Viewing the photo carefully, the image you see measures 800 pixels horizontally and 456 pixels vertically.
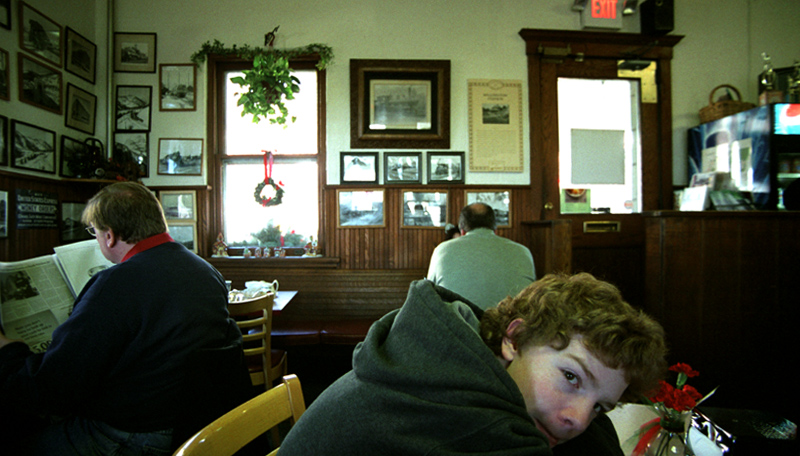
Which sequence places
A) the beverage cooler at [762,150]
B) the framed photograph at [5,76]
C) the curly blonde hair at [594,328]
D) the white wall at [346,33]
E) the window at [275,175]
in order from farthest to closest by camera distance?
1. the window at [275,175]
2. the white wall at [346,33]
3. the beverage cooler at [762,150]
4. the framed photograph at [5,76]
5. the curly blonde hair at [594,328]

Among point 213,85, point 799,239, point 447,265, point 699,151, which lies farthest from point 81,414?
point 699,151

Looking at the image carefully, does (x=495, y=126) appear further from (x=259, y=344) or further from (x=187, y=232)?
(x=187, y=232)

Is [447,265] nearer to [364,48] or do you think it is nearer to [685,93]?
[364,48]

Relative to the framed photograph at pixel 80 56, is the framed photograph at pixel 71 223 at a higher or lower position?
lower

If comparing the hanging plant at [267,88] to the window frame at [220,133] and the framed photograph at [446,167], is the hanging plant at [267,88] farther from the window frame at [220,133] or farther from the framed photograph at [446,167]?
the framed photograph at [446,167]

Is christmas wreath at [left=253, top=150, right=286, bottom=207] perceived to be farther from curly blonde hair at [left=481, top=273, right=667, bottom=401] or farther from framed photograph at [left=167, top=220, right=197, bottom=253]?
curly blonde hair at [left=481, top=273, right=667, bottom=401]

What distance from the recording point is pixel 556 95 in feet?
12.8

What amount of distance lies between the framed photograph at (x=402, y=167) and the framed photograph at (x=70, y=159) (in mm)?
2661

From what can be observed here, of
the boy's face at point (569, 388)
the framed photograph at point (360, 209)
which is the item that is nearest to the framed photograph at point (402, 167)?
the framed photograph at point (360, 209)

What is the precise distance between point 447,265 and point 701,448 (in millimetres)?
1456

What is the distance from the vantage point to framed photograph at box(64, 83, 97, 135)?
3348 mm

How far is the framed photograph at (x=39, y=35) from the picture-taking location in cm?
286

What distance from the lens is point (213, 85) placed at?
3.80 meters

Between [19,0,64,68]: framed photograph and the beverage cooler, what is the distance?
19.7 ft
